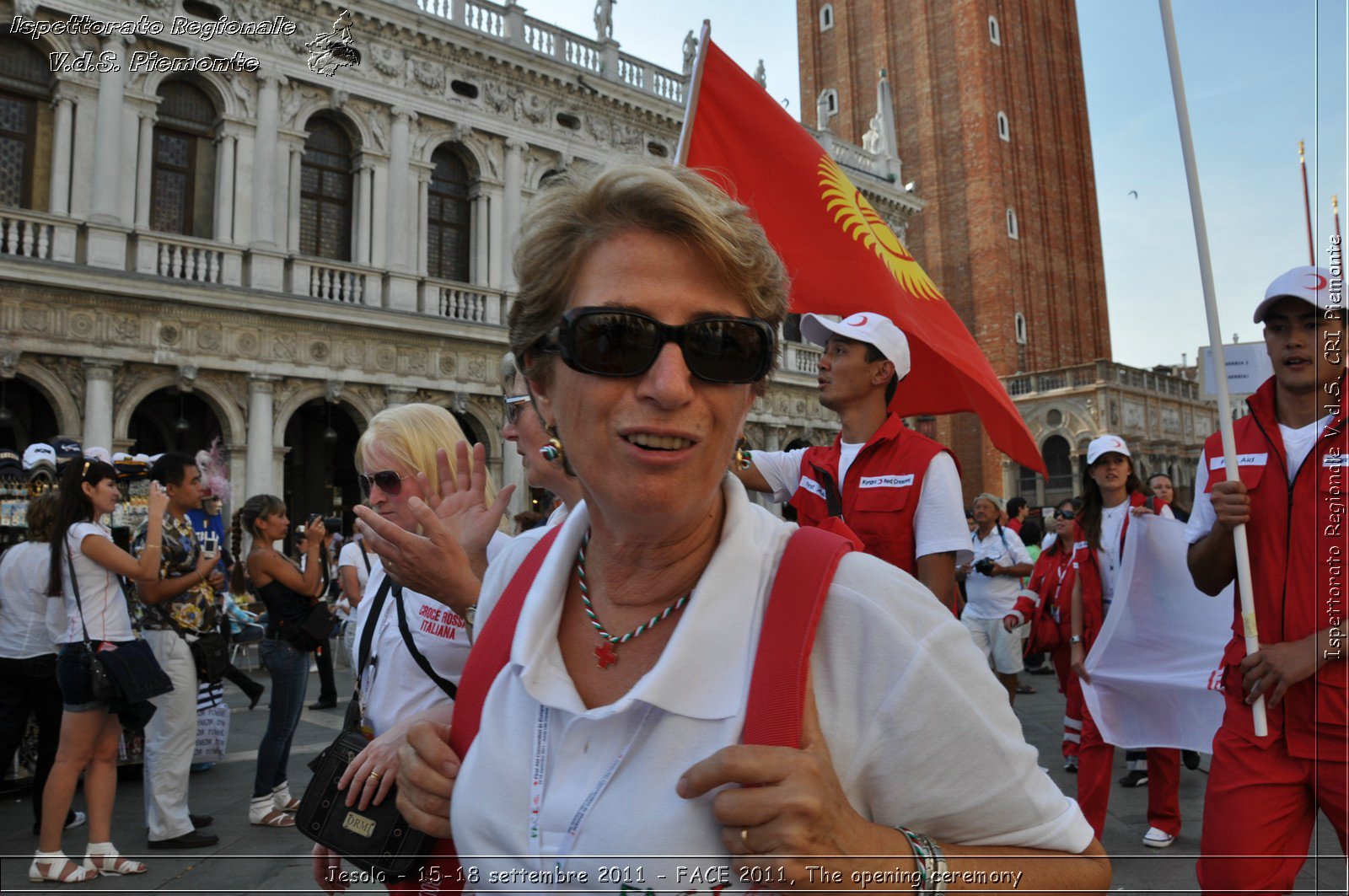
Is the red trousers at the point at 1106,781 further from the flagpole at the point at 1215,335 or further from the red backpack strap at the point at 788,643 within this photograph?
the red backpack strap at the point at 788,643

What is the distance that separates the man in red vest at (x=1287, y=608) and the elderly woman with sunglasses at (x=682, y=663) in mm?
1731

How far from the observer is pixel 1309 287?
2.58 m

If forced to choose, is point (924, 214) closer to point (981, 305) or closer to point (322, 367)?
point (981, 305)

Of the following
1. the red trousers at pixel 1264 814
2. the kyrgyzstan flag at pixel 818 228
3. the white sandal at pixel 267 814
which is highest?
the kyrgyzstan flag at pixel 818 228

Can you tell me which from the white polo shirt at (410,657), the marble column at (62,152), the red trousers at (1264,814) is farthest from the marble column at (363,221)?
the red trousers at (1264,814)

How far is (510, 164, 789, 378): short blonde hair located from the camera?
127 centimetres

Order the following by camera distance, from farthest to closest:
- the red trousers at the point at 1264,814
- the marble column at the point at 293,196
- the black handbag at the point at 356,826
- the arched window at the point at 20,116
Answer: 1. the marble column at the point at 293,196
2. the arched window at the point at 20,116
3. the red trousers at the point at 1264,814
4. the black handbag at the point at 356,826

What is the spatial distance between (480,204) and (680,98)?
224 inches

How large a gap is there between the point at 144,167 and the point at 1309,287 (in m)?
15.7

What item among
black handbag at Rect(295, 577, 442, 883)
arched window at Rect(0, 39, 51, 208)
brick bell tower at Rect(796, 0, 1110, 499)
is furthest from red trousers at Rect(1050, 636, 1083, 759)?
brick bell tower at Rect(796, 0, 1110, 499)

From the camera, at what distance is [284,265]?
15.0 metres

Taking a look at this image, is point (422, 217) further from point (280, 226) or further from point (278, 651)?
point (278, 651)

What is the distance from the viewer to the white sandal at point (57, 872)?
4.17m

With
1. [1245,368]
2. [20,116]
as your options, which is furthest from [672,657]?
[20,116]
